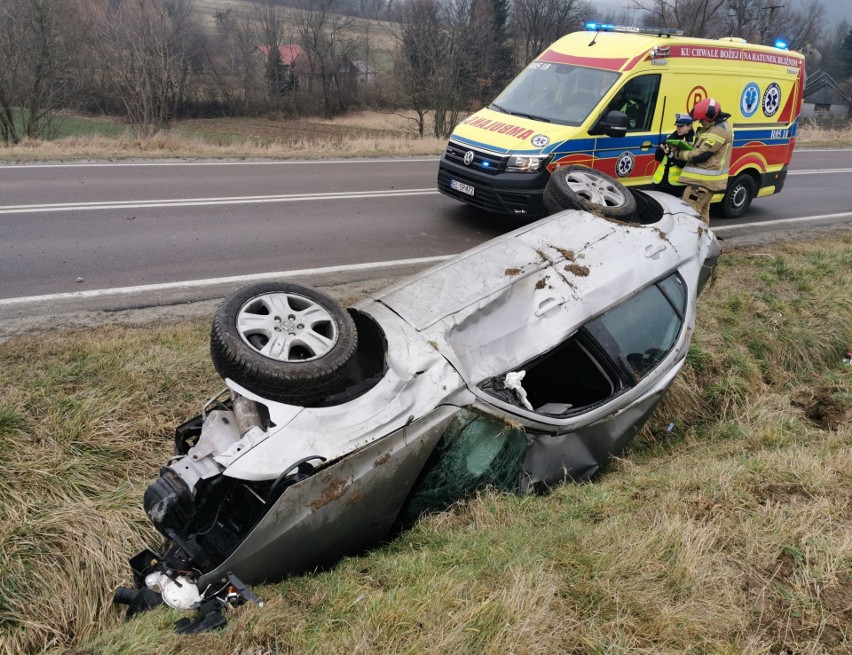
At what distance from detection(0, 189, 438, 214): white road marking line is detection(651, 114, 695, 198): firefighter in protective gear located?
12.8 ft

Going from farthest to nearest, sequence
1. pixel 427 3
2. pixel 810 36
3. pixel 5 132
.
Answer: pixel 810 36 → pixel 427 3 → pixel 5 132

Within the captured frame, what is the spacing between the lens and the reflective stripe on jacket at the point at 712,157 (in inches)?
312

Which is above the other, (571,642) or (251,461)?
(251,461)

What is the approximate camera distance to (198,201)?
32.8 ft

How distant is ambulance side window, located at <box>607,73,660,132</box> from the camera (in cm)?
893

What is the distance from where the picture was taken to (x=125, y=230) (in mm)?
8367

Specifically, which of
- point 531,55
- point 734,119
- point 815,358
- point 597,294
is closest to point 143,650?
point 597,294

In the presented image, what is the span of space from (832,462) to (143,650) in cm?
383

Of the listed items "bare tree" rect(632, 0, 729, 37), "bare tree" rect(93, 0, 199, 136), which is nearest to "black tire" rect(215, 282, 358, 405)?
"bare tree" rect(93, 0, 199, 136)

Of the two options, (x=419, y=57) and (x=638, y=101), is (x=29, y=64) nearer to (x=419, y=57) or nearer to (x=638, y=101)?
(x=419, y=57)

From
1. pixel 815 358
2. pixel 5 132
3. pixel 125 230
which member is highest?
pixel 125 230

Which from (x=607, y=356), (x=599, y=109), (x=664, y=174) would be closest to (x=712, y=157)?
(x=664, y=174)

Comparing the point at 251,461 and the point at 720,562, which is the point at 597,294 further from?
the point at 251,461

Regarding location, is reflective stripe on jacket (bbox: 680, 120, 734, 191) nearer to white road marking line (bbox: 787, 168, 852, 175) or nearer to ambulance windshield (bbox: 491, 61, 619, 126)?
ambulance windshield (bbox: 491, 61, 619, 126)
